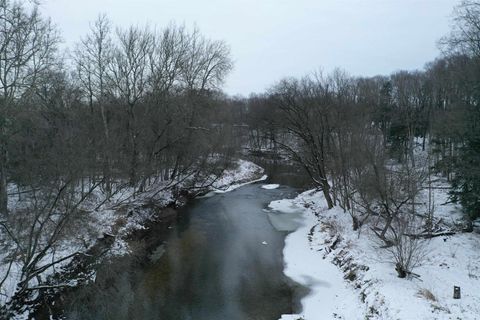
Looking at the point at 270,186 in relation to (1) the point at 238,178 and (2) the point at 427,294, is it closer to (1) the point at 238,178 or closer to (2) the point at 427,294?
(1) the point at 238,178

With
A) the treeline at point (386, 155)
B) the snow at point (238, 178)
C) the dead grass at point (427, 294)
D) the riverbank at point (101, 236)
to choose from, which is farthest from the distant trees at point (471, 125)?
the snow at point (238, 178)

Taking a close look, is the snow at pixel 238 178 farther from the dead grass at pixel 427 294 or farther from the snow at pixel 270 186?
the dead grass at pixel 427 294

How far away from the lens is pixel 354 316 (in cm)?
1159

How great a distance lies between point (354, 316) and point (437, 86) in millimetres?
42055

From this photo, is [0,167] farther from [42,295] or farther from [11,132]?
[42,295]

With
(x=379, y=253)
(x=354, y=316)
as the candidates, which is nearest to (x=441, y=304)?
(x=354, y=316)

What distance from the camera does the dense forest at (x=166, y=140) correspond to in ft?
45.3

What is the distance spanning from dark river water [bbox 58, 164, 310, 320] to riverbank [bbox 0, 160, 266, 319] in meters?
0.89

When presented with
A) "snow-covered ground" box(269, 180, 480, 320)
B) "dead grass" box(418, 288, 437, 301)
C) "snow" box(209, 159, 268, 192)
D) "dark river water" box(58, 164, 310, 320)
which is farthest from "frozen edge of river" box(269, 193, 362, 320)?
"snow" box(209, 159, 268, 192)

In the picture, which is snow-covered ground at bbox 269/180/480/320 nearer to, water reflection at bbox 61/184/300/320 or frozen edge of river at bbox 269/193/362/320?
frozen edge of river at bbox 269/193/362/320

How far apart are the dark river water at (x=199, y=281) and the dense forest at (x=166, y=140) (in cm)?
239

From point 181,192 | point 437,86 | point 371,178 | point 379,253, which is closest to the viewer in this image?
point 379,253

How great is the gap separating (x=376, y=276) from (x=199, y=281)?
6.89 m

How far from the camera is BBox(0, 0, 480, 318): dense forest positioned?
13812 millimetres
